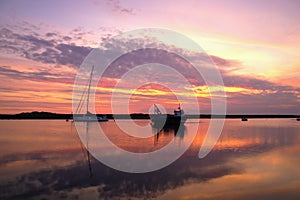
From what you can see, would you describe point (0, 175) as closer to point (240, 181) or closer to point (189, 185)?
point (189, 185)

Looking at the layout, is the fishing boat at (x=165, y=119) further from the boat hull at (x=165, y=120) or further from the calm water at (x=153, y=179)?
the calm water at (x=153, y=179)

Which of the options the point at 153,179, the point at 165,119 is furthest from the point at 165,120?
the point at 153,179

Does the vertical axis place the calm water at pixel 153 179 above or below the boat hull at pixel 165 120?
below

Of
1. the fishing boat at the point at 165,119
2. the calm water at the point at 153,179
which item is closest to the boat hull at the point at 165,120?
the fishing boat at the point at 165,119

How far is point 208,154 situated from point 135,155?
22.2 ft

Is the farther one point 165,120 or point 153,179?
point 165,120

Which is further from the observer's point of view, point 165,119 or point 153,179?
point 165,119

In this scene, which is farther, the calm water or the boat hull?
the boat hull

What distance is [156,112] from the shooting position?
86.8 metres

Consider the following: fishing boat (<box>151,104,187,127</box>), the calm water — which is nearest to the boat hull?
fishing boat (<box>151,104,187,127</box>)

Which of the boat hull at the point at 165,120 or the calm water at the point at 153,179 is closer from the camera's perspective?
the calm water at the point at 153,179

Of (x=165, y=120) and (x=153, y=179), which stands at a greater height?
(x=165, y=120)

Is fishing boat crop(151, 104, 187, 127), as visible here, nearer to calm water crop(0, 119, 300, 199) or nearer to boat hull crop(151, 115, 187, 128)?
boat hull crop(151, 115, 187, 128)

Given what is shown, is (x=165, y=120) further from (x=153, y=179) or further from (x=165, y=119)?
(x=153, y=179)
